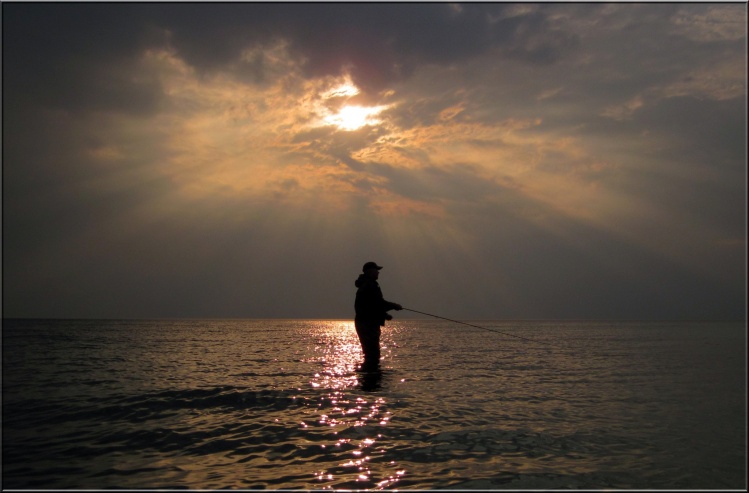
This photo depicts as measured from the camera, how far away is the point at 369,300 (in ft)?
55.0

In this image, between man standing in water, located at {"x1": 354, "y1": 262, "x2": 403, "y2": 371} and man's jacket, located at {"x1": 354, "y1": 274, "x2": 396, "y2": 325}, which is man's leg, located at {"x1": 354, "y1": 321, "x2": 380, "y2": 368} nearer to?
man standing in water, located at {"x1": 354, "y1": 262, "x2": 403, "y2": 371}

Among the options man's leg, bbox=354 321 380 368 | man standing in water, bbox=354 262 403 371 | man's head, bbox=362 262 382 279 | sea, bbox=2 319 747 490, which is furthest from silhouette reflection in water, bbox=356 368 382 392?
man's head, bbox=362 262 382 279

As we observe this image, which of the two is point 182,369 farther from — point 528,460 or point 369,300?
point 528,460

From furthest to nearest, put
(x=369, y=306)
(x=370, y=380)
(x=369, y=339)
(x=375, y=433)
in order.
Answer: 1. (x=369, y=339)
2. (x=369, y=306)
3. (x=370, y=380)
4. (x=375, y=433)

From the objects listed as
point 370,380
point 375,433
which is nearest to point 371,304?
point 370,380

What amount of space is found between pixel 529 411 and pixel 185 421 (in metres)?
8.15

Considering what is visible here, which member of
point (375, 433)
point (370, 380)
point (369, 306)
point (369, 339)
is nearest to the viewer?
point (375, 433)

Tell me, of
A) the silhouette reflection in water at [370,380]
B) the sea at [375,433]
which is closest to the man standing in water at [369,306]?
the silhouette reflection in water at [370,380]

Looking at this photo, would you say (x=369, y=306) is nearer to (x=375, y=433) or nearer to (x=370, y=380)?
(x=370, y=380)

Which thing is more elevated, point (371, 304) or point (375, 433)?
point (371, 304)

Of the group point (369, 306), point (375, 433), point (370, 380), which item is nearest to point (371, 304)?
point (369, 306)

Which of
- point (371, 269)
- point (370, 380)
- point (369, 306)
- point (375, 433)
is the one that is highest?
point (371, 269)

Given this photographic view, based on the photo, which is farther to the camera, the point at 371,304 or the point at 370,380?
the point at 371,304

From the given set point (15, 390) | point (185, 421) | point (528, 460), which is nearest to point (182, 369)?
point (15, 390)
